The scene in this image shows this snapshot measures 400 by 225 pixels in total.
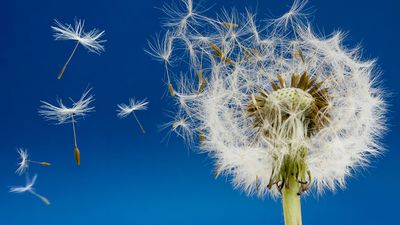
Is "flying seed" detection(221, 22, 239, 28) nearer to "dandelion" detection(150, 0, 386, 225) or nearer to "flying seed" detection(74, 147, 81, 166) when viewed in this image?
"dandelion" detection(150, 0, 386, 225)

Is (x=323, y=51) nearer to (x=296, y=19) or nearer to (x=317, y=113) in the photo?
(x=296, y=19)

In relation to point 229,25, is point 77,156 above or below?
below

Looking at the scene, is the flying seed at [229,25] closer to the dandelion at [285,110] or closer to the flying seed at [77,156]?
the dandelion at [285,110]

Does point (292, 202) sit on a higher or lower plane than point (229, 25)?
lower

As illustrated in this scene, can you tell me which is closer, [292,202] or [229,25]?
[292,202]

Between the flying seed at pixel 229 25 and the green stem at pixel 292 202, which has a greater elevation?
the flying seed at pixel 229 25

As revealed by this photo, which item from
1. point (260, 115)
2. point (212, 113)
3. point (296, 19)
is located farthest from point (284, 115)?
point (296, 19)

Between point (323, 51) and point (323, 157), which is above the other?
point (323, 51)

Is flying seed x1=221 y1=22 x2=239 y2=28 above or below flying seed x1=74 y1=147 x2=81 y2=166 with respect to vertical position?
above
